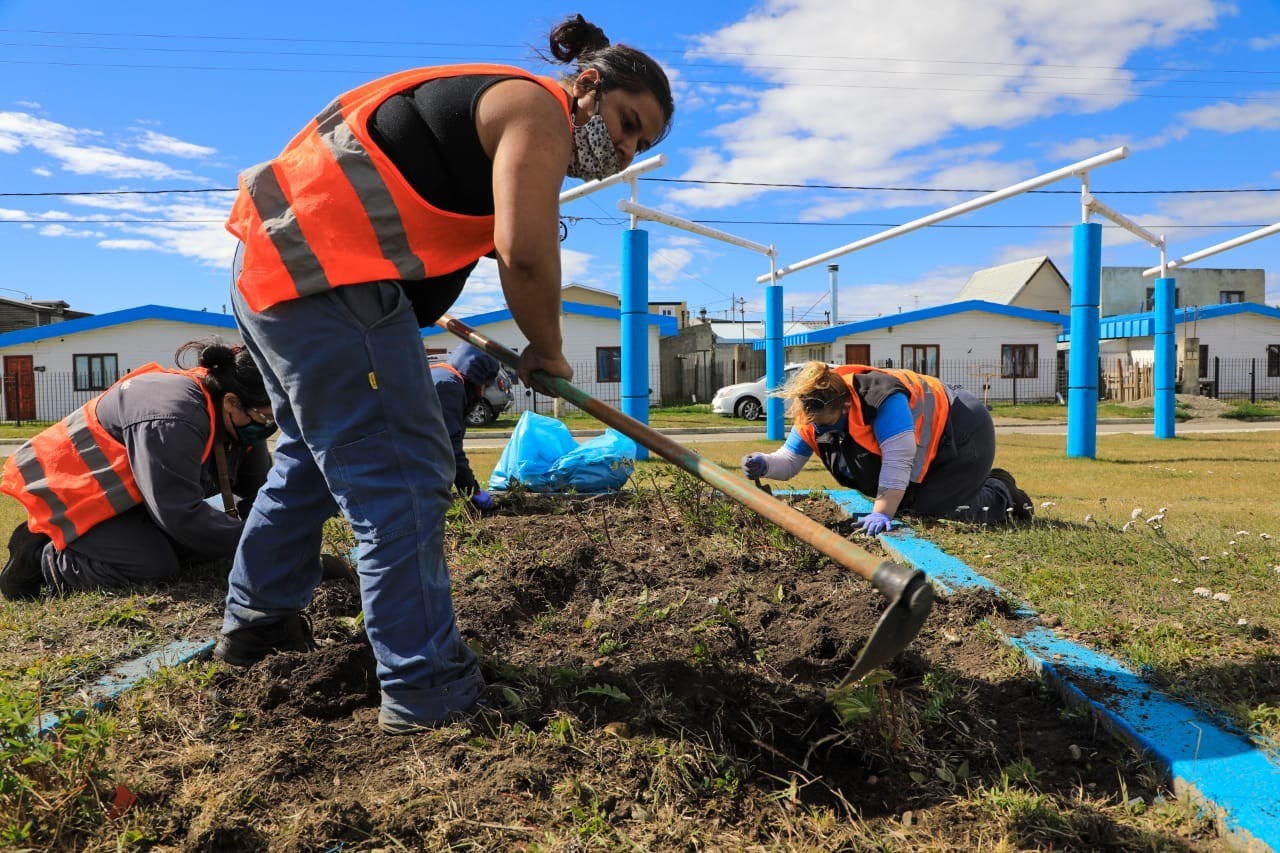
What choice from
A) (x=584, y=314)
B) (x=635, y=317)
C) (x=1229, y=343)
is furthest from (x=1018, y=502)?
(x=1229, y=343)

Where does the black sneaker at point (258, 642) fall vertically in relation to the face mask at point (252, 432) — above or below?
below

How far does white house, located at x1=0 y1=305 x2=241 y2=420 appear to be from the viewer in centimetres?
2470

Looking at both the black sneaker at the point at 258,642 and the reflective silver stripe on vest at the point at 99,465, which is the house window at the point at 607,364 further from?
the black sneaker at the point at 258,642

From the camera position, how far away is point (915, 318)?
27891 mm

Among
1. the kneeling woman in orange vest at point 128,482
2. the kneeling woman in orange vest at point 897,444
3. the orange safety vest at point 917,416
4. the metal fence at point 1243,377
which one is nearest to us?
the kneeling woman in orange vest at point 128,482

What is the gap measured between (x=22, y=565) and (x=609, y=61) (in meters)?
3.14

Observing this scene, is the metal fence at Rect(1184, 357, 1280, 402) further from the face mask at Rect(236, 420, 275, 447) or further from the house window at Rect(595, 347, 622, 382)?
the face mask at Rect(236, 420, 275, 447)

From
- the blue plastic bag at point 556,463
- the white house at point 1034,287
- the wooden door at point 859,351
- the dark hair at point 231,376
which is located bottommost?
the blue plastic bag at point 556,463

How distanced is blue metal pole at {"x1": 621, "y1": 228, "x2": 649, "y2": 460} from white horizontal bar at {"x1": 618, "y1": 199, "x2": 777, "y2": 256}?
190 mm

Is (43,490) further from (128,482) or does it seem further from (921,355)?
(921,355)

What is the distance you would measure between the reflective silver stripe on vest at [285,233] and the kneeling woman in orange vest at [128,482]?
1613 millimetres

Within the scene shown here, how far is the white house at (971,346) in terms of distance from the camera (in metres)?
27.8

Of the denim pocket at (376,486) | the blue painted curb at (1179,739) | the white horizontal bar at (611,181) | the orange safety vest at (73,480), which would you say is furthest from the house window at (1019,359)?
the denim pocket at (376,486)

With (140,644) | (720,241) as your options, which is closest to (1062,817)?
(140,644)
